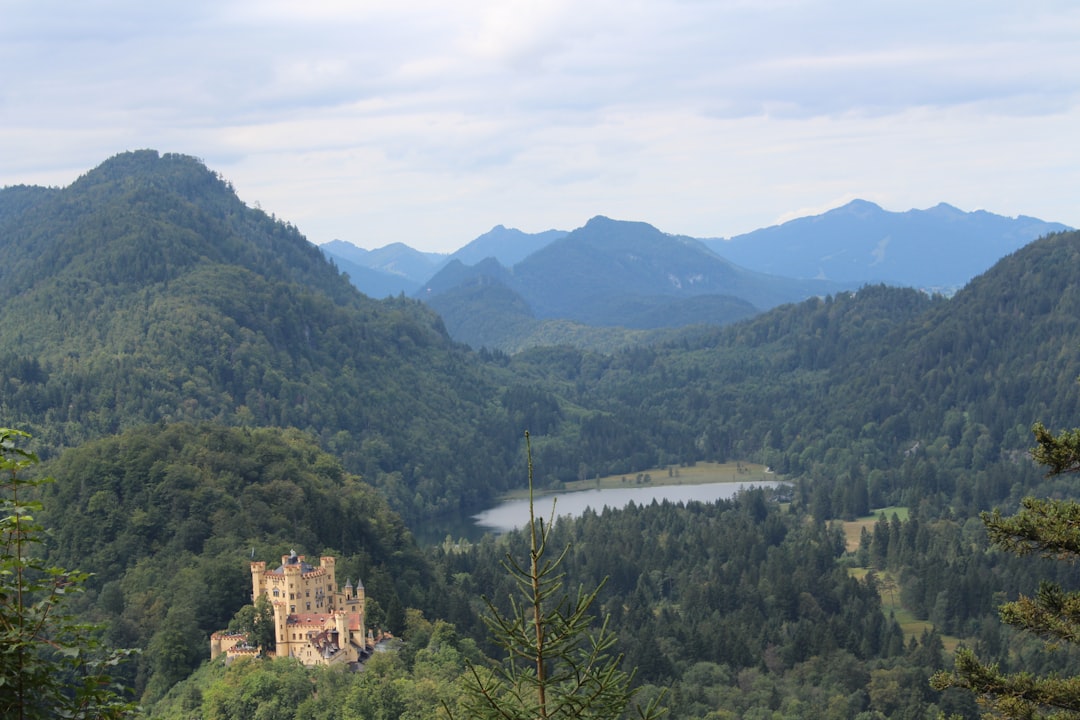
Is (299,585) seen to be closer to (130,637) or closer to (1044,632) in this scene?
(130,637)

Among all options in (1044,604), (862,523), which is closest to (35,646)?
(1044,604)

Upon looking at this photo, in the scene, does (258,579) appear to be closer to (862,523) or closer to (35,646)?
(35,646)

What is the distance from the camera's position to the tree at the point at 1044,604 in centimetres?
2456

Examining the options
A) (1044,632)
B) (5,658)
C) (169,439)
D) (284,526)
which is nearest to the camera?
(5,658)

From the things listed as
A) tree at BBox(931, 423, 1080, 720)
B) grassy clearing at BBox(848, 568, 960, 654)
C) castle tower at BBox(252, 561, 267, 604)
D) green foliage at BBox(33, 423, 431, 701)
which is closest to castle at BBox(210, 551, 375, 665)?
castle tower at BBox(252, 561, 267, 604)

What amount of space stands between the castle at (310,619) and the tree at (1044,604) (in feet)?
168

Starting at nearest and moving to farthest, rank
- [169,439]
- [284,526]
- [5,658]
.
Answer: [5,658] < [284,526] < [169,439]

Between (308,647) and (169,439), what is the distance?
44206 mm

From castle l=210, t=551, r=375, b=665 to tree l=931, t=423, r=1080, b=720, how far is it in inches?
2017

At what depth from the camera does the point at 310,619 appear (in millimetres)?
74438

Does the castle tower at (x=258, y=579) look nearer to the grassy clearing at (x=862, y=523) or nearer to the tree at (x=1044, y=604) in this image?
the tree at (x=1044, y=604)

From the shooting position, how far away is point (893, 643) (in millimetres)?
104562

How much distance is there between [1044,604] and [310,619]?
54.5 meters

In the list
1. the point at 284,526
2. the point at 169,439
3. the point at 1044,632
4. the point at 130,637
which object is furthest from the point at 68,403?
the point at 1044,632
